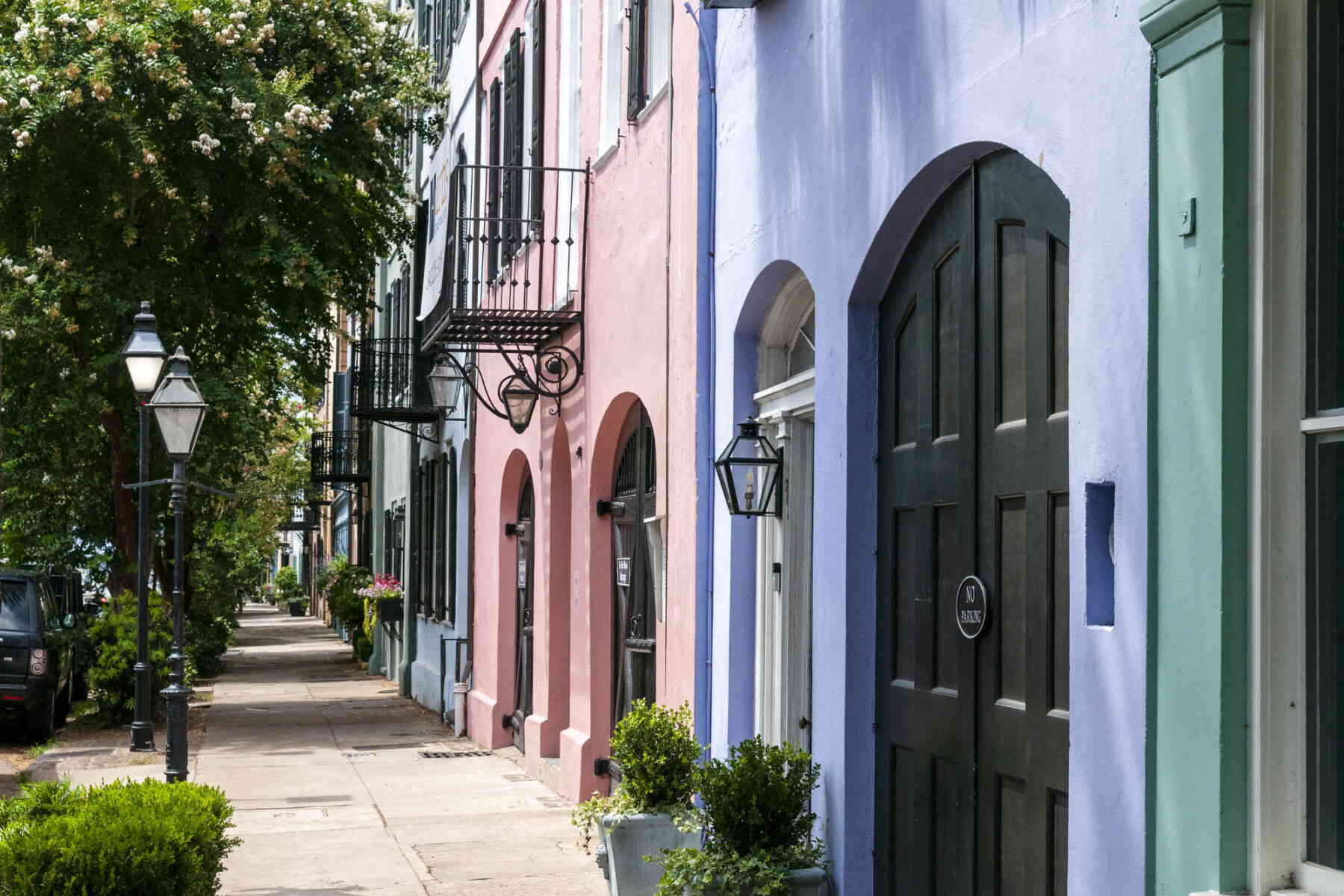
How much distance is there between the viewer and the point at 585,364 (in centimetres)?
1226

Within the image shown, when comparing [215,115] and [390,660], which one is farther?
[390,660]

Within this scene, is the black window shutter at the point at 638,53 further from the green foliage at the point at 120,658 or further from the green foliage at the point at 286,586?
the green foliage at the point at 286,586

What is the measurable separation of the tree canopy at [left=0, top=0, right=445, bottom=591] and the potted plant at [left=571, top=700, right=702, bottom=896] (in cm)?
1083

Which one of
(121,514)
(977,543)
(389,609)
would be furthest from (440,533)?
(977,543)

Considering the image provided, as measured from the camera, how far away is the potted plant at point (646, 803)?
24.9 feet

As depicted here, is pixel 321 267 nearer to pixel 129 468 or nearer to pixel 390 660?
pixel 129 468

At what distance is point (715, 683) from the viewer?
28.3 feet

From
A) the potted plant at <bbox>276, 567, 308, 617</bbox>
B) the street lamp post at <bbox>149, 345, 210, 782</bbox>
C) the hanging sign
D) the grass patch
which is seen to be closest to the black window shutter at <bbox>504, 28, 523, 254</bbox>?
the street lamp post at <bbox>149, 345, 210, 782</bbox>

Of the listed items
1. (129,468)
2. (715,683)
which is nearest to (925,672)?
(715,683)

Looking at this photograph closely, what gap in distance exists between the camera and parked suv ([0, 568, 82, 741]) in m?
16.8

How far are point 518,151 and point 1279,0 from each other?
462 inches

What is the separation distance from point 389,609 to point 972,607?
20.4 metres

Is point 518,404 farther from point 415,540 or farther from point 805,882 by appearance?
point 415,540

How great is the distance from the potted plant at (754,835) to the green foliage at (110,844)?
191 centimetres
